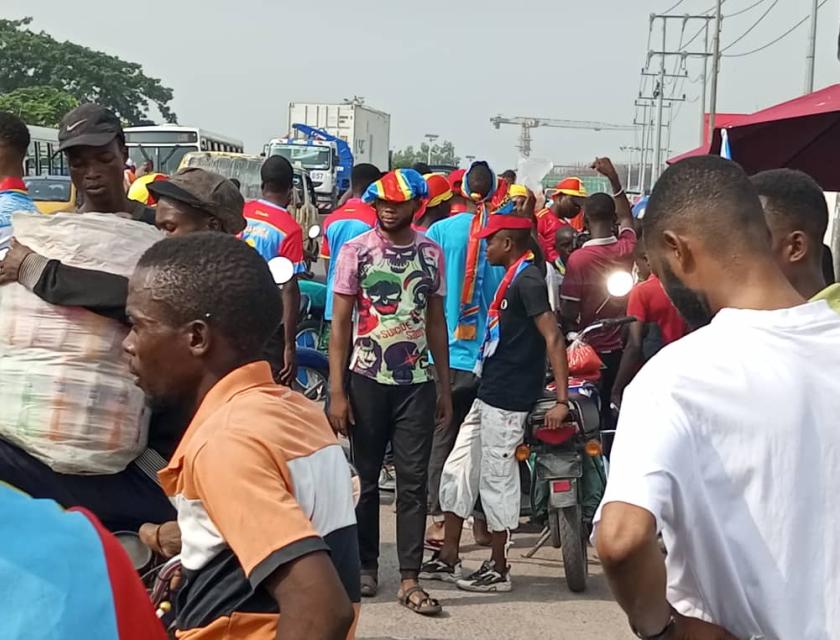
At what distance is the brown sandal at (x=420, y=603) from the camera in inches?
203

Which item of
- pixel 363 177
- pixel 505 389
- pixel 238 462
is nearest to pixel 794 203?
pixel 238 462

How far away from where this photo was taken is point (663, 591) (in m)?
2.01

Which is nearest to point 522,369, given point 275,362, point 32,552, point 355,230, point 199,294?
point 275,362

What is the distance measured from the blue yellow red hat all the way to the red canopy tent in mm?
1897

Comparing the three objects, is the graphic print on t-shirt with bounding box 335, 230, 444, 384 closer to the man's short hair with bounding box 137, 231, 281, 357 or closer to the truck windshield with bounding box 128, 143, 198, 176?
the man's short hair with bounding box 137, 231, 281, 357

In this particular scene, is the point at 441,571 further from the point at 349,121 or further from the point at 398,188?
the point at 349,121

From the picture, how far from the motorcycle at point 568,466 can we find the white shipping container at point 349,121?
119ft

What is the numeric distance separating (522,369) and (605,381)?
1699 millimetres

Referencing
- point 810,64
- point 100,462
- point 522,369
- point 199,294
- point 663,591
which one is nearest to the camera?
point 663,591

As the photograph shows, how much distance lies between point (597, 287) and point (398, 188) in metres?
2.27

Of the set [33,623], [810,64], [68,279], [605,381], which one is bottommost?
[605,381]

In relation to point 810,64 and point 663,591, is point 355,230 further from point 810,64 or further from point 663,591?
point 810,64

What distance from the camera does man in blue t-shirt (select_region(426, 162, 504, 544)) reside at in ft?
20.1

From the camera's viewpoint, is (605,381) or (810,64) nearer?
(605,381)
